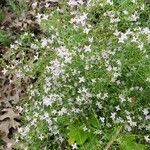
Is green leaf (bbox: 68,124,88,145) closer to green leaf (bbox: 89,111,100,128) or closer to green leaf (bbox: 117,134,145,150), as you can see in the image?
green leaf (bbox: 89,111,100,128)

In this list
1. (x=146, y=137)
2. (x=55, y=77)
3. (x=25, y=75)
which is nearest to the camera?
(x=146, y=137)

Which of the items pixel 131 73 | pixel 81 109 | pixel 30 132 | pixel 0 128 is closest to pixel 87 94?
pixel 81 109

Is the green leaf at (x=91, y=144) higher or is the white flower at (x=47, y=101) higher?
the white flower at (x=47, y=101)

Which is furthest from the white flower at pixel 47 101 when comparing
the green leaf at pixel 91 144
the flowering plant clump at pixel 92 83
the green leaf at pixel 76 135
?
the green leaf at pixel 91 144

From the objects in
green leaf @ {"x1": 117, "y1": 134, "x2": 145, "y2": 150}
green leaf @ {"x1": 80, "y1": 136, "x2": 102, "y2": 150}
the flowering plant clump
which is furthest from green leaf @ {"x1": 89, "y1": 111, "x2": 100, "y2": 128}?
green leaf @ {"x1": 117, "y1": 134, "x2": 145, "y2": 150}

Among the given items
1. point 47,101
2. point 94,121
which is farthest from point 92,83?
point 47,101

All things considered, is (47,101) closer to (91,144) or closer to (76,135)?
(76,135)

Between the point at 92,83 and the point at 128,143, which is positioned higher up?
the point at 92,83

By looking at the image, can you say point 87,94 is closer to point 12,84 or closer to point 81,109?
Result: point 81,109

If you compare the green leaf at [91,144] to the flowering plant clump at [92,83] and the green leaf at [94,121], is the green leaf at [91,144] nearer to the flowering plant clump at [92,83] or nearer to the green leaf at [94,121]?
the flowering plant clump at [92,83]
